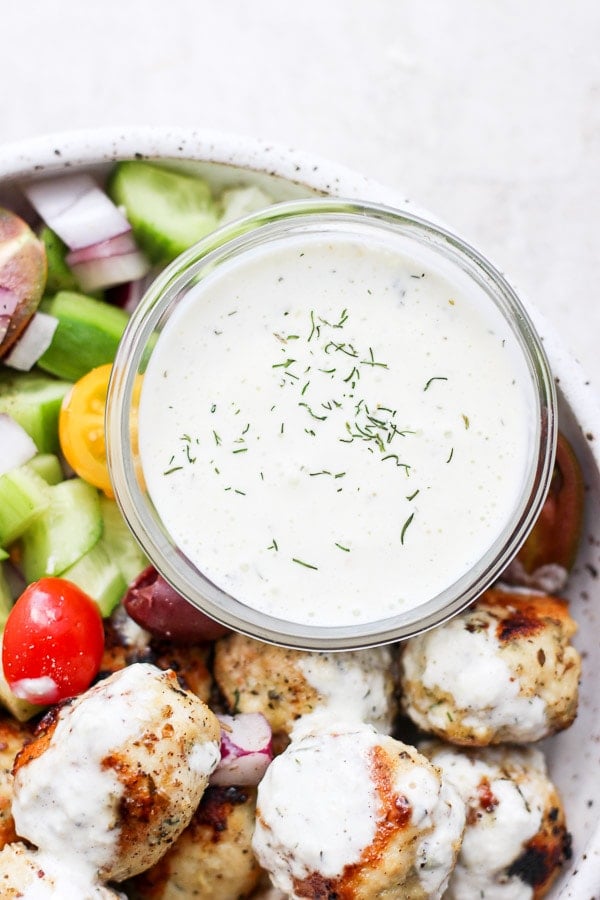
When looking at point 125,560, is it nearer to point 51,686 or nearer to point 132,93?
point 51,686

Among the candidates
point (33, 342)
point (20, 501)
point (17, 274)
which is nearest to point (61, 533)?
point (20, 501)

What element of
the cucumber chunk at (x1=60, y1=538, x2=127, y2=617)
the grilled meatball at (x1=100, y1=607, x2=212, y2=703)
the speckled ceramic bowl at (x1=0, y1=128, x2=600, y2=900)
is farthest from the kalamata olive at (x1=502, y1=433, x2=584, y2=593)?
the cucumber chunk at (x1=60, y1=538, x2=127, y2=617)

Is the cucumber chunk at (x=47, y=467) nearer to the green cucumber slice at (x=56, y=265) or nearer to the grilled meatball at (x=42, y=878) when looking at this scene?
the green cucumber slice at (x=56, y=265)

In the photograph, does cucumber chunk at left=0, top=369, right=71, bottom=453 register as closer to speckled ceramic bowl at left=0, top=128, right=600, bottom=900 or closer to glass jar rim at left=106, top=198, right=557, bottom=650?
glass jar rim at left=106, top=198, right=557, bottom=650

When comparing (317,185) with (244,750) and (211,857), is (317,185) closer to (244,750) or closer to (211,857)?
(244,750)

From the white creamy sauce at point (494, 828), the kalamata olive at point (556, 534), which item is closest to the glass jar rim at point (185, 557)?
the kalamata olive at point (556, 534)

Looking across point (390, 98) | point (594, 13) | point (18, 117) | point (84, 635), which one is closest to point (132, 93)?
point (18, 117)

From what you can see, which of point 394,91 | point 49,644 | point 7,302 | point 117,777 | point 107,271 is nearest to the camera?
point 117,777
